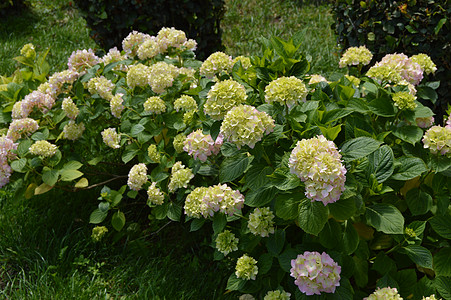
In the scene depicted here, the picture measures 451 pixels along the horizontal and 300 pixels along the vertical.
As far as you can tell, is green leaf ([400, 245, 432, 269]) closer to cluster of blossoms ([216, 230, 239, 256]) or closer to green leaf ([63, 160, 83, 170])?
cluster of blossoms ([216, 230, 239, 256])

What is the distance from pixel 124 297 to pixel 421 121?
1.72 meters

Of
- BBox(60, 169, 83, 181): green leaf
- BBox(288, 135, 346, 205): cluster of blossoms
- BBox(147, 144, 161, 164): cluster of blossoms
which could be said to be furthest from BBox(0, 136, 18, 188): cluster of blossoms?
BBox(288, 135, 346, 205): cluster of blossoms

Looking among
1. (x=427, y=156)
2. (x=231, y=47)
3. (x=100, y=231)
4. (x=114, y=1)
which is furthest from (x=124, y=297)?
(x=231, y=47)

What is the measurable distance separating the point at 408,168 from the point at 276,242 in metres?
0.61

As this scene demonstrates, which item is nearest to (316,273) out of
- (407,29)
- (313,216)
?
(313,216)

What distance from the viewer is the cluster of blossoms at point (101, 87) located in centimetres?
260

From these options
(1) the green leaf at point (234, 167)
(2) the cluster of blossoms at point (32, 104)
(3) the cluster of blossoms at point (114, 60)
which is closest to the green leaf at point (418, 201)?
(1) the green leaf at point (234, 167)

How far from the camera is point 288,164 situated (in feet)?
5.11

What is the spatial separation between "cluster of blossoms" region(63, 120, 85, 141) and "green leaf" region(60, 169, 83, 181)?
23 cm

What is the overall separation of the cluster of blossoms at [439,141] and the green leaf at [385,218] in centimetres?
28

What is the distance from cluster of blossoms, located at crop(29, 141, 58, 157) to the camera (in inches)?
96.3

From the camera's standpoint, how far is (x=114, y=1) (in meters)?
3.92

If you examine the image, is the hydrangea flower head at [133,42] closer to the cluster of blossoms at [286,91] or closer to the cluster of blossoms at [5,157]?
the cluster of blossoms at [5,157]

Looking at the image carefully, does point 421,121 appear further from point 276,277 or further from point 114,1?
point 114,1
